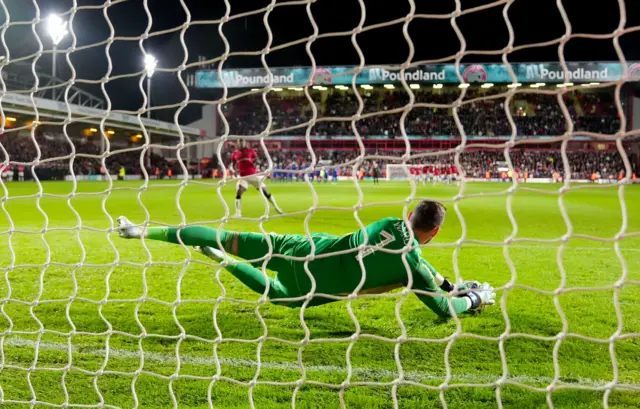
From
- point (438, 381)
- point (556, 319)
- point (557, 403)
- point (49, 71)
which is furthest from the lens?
point (49, 71)

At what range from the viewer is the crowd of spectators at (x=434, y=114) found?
134 ft

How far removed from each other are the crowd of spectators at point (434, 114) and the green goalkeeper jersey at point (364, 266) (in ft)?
118

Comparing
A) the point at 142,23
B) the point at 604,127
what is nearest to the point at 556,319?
the point at 142,23

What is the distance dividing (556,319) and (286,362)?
6.91ft

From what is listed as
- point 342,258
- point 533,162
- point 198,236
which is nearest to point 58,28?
point 198,236

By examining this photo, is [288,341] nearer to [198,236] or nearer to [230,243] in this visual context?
[230,243]

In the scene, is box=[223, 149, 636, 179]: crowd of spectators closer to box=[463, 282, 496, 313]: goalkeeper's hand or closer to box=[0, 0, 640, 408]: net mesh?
box=[463, 282, 496, 313]: goalkeeper's hand

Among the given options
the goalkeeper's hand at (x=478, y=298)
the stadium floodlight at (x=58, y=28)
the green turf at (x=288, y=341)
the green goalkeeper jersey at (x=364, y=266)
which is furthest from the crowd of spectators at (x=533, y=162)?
the green goalkeeper jersey at (x=364, y=266)

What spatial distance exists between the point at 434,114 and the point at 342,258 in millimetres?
39002

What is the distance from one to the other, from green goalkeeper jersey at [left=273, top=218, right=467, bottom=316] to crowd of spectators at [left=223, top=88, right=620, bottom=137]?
36.1 m

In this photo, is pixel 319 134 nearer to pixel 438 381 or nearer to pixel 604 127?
pixel 604 127

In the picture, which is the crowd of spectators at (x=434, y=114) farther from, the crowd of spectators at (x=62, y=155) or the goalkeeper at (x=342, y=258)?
the goalkeeper at (x=342, y=258)

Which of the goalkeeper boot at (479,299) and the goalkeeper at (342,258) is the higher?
the goalkeeper at (342,258)

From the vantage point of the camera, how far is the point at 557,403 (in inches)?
108
